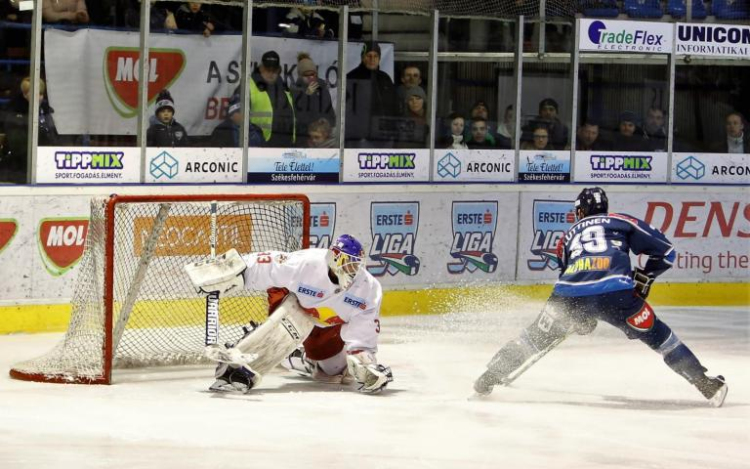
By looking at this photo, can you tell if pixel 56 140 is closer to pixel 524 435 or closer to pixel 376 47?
pixel 376 47

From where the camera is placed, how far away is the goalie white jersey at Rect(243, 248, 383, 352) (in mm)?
7531

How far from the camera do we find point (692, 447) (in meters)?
6.46

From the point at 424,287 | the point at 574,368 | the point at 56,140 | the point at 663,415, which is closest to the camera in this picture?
the point at 663,415

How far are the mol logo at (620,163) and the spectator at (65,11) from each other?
15.0 ft

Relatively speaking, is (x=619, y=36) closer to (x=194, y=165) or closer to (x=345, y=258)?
(x=194, y=165)

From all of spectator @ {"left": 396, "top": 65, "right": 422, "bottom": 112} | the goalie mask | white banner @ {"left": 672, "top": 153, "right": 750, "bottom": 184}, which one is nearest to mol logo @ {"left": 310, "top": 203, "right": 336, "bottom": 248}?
spectator @ {"left": 396, "top": 65, "right": 422, "bottom": 112}

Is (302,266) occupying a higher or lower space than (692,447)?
higher

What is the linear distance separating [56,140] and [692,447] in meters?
5.08

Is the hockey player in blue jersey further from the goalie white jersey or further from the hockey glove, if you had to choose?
the goalie white jersey

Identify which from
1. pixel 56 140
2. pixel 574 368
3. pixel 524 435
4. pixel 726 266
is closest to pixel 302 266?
pixel 524 435

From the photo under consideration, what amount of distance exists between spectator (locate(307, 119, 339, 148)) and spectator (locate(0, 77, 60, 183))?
2.17 m

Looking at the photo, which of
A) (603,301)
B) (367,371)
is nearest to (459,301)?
(367,371)

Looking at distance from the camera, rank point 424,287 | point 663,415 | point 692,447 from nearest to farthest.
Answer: point 692,447 → point 663,415 → point 424,287

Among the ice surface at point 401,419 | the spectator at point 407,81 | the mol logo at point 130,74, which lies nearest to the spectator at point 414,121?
the spectator at point 407,81
